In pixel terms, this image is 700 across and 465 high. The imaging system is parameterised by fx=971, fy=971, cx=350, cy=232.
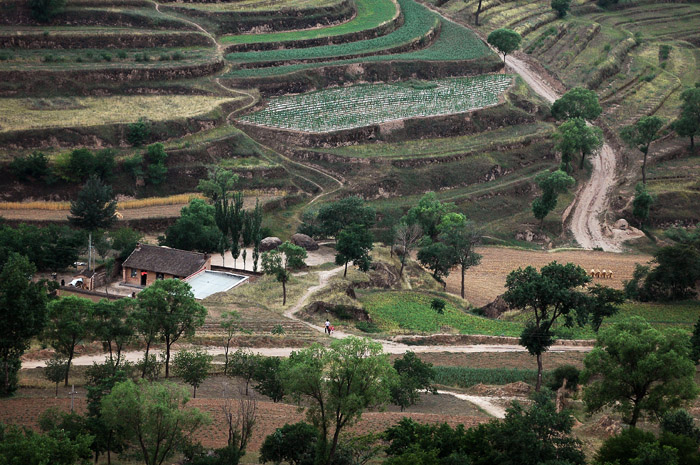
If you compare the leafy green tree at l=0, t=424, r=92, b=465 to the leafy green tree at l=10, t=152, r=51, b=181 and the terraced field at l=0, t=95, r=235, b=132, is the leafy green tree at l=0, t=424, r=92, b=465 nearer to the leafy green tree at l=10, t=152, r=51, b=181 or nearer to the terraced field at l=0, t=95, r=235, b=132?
the leafy green tree at l=10, t=152, r=51, b=181

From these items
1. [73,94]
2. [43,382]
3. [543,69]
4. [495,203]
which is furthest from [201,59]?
[43,382]

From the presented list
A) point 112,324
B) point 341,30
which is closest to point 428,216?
point 112,324

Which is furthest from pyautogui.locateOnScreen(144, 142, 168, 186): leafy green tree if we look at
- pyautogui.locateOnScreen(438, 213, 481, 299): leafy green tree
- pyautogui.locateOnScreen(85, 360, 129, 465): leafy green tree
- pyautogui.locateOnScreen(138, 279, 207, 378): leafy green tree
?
pyautogui.locateOnScreen(85, 360, 129, 465): leafy green tree

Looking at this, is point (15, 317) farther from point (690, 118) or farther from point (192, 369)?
point (690, 118)

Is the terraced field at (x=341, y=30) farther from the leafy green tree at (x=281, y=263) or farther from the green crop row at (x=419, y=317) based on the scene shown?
the green crop row at (x=419, y=317)

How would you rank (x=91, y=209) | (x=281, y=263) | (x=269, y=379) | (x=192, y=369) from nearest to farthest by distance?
(x=192, y=369)
(x=269, y=379)
(x=281, y=263)
(x=91, y=209)

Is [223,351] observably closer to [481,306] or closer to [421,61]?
[481,306]
